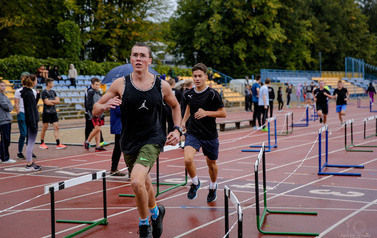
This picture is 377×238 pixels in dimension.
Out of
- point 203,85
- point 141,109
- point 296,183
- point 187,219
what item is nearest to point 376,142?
point 296,183

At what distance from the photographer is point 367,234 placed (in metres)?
5.11

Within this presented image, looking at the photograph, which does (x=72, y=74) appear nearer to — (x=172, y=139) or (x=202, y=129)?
(x=202, y=129)

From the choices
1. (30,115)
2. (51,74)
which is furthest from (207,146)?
(51,74)

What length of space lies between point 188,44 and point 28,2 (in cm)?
2061

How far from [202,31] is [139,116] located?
148 feet

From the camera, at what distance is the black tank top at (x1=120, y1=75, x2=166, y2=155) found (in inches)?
188

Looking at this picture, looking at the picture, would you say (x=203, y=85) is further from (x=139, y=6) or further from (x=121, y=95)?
(x=139, y=6)

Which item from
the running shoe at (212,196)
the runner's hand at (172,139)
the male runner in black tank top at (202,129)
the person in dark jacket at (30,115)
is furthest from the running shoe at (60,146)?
the runner's hand at (172,139)

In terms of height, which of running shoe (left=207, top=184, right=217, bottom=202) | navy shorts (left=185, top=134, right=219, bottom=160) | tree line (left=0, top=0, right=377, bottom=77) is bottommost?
running shoe (left=207, top=184, right=217, bottom=202)

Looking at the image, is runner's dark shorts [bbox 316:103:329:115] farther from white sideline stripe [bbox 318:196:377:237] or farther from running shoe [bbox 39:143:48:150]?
white sideline stripe [bbox 318:196:377:237]

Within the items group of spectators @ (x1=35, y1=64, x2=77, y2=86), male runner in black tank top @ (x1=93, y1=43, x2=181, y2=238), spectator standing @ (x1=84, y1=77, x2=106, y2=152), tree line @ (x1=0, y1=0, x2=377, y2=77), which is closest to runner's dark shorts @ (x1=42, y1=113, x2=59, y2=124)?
spectator standing @ (x1=84, y1=77, x2=106, y2=152)

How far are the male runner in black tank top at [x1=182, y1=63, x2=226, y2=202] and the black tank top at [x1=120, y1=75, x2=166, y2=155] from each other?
1828 millimetres

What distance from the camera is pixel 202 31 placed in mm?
48719

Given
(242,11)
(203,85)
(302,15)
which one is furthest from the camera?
(302,15)
